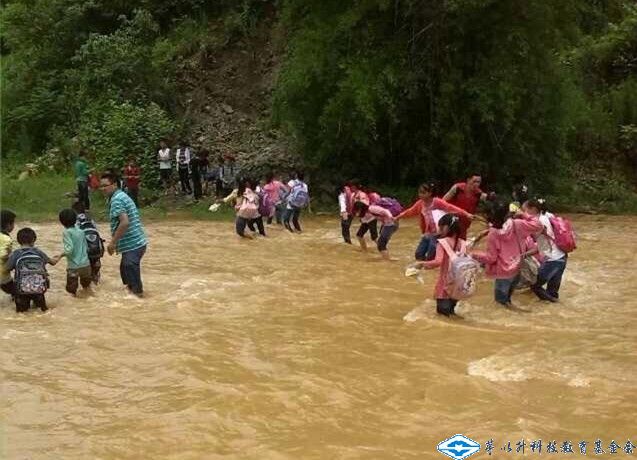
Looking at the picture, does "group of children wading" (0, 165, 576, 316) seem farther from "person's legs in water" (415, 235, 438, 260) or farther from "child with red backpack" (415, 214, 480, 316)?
"person's legs in water" (415, 235, 438, 260)

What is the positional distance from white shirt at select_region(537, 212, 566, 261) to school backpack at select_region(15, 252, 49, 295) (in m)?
6.04

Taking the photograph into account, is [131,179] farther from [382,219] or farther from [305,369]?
[305,369]

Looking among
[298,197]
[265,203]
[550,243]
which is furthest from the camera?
[265,203]

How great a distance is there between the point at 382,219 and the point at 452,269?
4.64m

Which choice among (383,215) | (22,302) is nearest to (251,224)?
(383,215)

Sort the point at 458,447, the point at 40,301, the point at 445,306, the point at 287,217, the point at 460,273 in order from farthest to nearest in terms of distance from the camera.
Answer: the point at 287,217, the point at 40,301, the point at 445,306, the point at 460,273, the point at 458,447

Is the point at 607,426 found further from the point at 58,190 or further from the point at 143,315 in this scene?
the point at 58,190

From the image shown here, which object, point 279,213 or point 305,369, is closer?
point 305,369

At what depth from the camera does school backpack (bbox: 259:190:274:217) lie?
16.1 metres

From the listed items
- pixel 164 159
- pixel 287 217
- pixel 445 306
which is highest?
pixel 164 159

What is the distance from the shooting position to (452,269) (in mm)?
8375

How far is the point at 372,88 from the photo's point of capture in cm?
1834

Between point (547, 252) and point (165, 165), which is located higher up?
point (165, 165)

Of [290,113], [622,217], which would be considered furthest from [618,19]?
[290,113]
